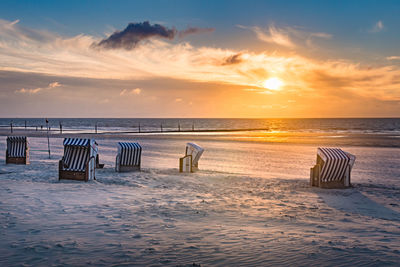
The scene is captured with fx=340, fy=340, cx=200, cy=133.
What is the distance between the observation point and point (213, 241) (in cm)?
603

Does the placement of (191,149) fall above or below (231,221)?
above

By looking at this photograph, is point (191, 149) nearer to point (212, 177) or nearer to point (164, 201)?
point (212, 177)

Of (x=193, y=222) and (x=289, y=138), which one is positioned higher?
(x=289, y=138)

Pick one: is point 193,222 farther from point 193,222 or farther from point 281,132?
point 281,132

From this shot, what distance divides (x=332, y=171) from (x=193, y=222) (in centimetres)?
684

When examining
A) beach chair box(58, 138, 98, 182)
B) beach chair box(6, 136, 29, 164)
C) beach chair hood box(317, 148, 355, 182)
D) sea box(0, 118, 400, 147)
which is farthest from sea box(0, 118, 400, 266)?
sea box(0, 118, 400, 147)

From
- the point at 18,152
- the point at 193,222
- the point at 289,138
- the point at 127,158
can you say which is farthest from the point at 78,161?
the point at 289,138

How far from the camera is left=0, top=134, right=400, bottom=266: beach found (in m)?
5.33

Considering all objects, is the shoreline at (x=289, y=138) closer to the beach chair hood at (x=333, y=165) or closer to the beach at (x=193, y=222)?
the beach chair hood at (x=333, y=165)

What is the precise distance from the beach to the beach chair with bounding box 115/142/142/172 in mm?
1491

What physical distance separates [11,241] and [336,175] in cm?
1021

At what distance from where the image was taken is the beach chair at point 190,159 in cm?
1473

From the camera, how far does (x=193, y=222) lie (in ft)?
23.5

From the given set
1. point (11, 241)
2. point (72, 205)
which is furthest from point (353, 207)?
point (11, 241)
